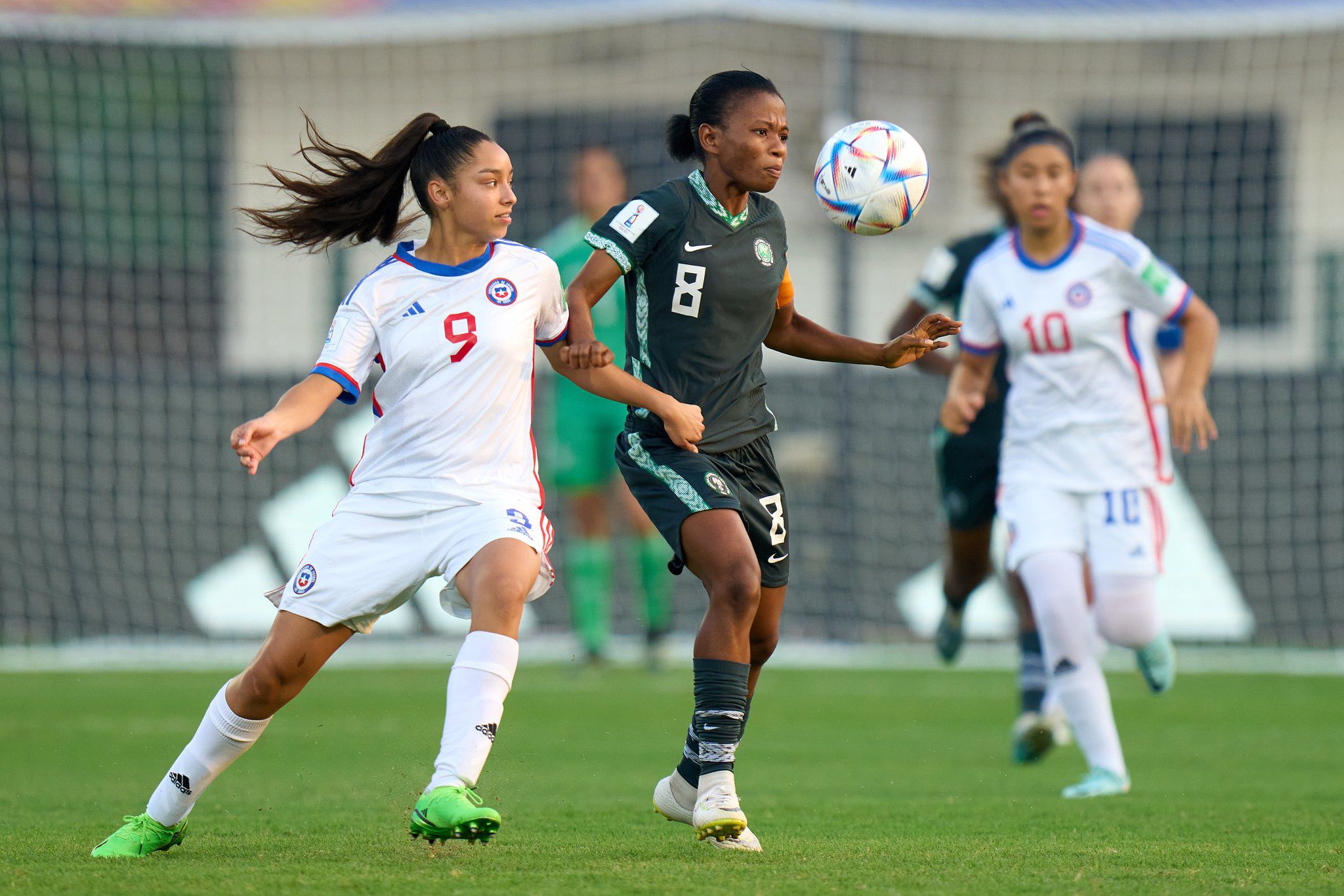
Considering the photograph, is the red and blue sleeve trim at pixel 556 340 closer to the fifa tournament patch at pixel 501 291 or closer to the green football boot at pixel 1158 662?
the fifa tournament patch at pixel 501 291

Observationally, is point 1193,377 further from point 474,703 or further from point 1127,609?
point 474,703

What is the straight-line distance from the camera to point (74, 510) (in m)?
11.1

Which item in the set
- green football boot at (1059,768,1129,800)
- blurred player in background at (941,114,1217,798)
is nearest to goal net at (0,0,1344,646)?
blurred player in background at (941,114,1217,798)

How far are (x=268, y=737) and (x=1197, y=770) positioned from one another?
3.74 metres

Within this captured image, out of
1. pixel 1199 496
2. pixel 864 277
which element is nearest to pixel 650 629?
pixel 1199 496

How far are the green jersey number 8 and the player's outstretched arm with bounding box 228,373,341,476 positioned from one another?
3.16ft

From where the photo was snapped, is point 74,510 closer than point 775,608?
No

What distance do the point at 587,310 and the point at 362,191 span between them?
2.37 feet

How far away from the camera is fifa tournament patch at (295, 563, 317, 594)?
161 inches

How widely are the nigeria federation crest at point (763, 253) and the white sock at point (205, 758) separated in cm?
176

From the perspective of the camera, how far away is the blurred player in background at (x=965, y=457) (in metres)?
7.44

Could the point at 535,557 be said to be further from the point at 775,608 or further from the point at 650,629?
the point at 650,629

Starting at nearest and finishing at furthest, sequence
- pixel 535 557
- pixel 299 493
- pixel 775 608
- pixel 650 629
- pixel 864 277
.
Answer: pixel 535 557 < pixel 775 608 < pixel 650 629 < pixel 299 493 < pixel 864 277

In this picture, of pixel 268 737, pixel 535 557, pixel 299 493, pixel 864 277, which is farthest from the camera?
pixel 864 277
